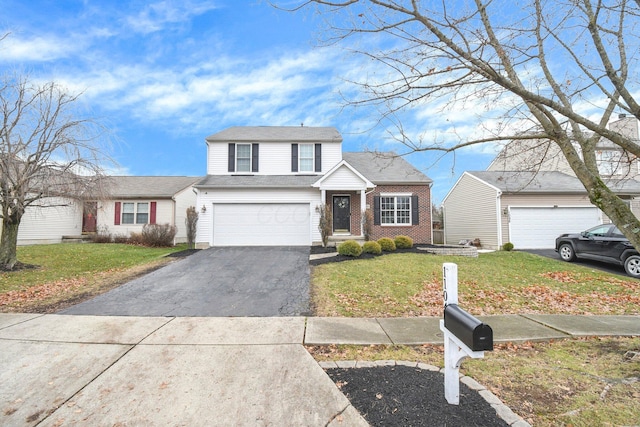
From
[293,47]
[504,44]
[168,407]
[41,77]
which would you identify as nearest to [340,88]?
[293,47]

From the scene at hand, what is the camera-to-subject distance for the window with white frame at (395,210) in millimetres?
15992

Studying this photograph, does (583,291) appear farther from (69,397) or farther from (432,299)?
(69,397)

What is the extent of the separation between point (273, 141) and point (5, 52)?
10284 mm

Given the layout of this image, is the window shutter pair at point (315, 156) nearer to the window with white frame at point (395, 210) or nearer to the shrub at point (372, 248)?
the window with white frame at point (395, 210)

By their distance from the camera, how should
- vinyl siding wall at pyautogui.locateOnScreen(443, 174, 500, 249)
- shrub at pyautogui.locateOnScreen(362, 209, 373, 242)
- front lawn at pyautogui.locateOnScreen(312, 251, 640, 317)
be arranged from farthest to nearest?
vinyl siding wall at pyautogui.locateOnScreen(443, 174, 500, 249) < shrub at pyautogui.locateOnScreen(362, 209, 373, 242) < front lawn at pyautogui.locateOnScreen(312, 251, 640, 317)

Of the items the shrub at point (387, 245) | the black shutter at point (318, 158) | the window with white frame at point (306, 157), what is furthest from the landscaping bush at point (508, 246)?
the window with white frame at point (306, 157)

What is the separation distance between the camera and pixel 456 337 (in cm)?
247

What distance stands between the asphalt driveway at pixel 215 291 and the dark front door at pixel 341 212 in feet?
14.7

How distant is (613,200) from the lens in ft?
11.7

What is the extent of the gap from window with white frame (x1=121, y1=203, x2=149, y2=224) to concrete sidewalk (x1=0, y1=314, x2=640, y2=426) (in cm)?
1538

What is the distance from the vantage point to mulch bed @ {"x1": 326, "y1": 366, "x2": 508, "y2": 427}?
8.01 ft

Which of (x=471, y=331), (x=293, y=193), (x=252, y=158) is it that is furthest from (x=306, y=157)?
(x=471, y=331)

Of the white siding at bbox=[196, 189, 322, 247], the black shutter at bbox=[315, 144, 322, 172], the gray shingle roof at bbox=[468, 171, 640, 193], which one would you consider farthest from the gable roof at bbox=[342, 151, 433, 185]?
the gray shingle roof at bbox=[468, 171, 640, 193]

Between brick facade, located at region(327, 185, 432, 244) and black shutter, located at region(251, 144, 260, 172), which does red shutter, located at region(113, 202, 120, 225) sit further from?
brick facade, located at region(327, 185, 432, 244)
